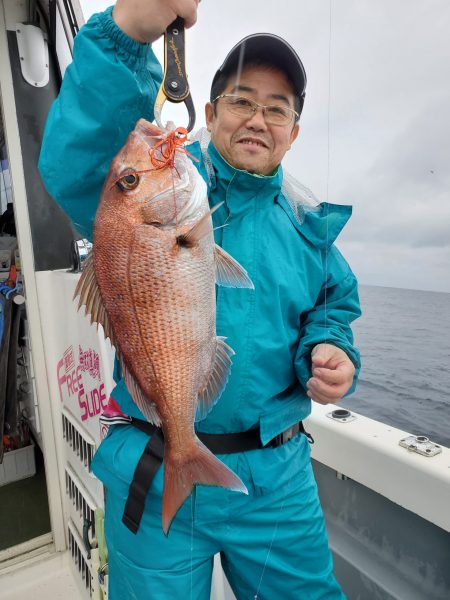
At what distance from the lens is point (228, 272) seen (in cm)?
127

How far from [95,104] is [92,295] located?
0.53m

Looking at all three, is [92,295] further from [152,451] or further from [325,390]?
[325,390]

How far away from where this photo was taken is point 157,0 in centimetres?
104

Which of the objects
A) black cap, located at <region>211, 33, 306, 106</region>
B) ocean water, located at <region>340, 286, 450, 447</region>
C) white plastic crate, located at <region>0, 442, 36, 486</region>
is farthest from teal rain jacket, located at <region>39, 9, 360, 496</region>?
ocean water, located at <region>340, 286, 450, 447</region>

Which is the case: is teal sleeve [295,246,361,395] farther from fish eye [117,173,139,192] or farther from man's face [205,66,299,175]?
fish eye [117,173,139,192]

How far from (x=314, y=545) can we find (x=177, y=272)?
3.82 feet

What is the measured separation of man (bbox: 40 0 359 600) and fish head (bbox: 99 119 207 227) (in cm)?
19

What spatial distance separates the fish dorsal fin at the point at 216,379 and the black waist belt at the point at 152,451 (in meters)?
0.26

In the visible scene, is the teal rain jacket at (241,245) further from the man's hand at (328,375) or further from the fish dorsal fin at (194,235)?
the fish dorsal fin at (194,235)

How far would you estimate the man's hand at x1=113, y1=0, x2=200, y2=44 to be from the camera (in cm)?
104

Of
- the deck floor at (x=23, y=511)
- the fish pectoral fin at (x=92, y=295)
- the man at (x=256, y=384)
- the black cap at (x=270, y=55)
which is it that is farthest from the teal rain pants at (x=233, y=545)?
the deck floor at (x=23, y=511)

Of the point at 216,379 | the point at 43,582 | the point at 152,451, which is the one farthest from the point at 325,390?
the point at 43,582

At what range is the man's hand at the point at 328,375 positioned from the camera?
4.62ft

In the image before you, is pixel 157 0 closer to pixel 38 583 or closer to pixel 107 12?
pixel 107 12
